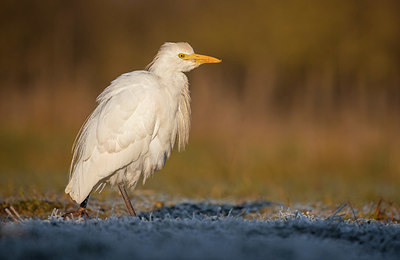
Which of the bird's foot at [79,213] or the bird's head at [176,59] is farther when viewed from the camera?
the bird's head at [176,59]

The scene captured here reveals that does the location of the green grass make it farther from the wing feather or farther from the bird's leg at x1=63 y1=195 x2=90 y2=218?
the bird's leg at x1=63 y1=195 x2=90 y2=218

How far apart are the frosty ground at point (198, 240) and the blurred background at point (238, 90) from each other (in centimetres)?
363

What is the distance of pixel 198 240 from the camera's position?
10.6 feet

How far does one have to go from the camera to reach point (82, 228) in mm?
3637

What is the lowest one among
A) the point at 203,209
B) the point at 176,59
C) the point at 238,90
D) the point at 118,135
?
the point at 203,209

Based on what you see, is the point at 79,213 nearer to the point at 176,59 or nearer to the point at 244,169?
the point at 176,59

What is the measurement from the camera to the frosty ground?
2.96m

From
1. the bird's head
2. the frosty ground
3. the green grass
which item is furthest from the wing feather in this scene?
the green grass

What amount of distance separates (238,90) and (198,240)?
685 inches

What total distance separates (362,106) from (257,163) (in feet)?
17.0

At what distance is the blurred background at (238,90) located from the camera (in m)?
10.7

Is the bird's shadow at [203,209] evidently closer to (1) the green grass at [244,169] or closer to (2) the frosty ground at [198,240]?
(1) the green grass at [244,169]

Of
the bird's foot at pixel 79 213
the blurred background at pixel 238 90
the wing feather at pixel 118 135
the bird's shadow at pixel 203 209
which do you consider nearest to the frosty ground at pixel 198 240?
the bird's foot at pixel 79 213

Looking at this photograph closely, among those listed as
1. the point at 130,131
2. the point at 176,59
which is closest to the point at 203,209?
the point at 130,131
